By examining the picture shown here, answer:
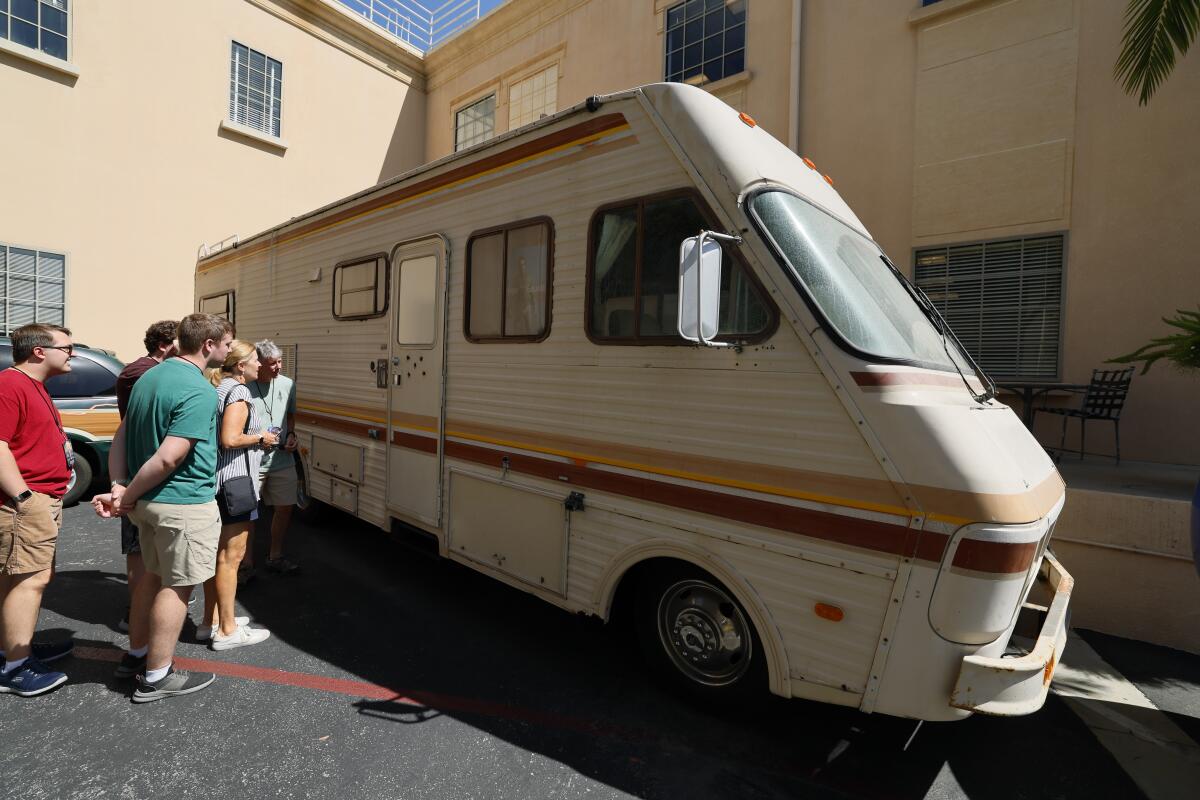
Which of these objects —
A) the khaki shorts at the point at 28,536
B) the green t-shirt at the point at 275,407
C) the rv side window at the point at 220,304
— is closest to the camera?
the khaki shorts at the point at 28,536

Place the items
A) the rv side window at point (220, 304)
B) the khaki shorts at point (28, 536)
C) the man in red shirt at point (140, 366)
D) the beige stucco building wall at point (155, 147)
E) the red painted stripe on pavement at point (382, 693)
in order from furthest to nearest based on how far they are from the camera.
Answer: the beige stucco building wall at point (155, 147) → the rv side window at point (220, 304) → the man in red shirt at point (140, 366) → the red painted stripe on pavement at point (382, 693) → the khaki shorts at point (28, 536)

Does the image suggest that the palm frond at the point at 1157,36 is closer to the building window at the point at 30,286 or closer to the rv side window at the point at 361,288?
the rv side window at the point at 361,288

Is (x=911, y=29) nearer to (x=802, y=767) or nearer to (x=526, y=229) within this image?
(x=526, y=229)

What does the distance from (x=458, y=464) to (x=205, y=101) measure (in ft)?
34.8

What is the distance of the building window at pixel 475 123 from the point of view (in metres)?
13.3

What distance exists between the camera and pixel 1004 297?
23.9 ft

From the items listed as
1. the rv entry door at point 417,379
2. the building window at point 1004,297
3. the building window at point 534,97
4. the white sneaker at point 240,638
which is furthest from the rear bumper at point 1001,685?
the building window at point 534,97

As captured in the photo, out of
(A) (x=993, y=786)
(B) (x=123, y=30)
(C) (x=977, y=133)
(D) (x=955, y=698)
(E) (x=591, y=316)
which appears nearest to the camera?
(D) (x=955, y=698)

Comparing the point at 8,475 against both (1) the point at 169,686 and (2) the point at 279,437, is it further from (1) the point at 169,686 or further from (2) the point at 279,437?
(2) the point at 279,437

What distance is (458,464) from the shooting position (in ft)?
13.5

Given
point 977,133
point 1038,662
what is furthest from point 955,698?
point 977,133

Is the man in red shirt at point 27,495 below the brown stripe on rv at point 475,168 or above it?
below

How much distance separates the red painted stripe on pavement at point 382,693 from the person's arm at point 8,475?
1.19 meters

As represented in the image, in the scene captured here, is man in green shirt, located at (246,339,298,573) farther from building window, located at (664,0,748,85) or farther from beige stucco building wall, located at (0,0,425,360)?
beige stucco building wall, located at (0,0,425,360)
